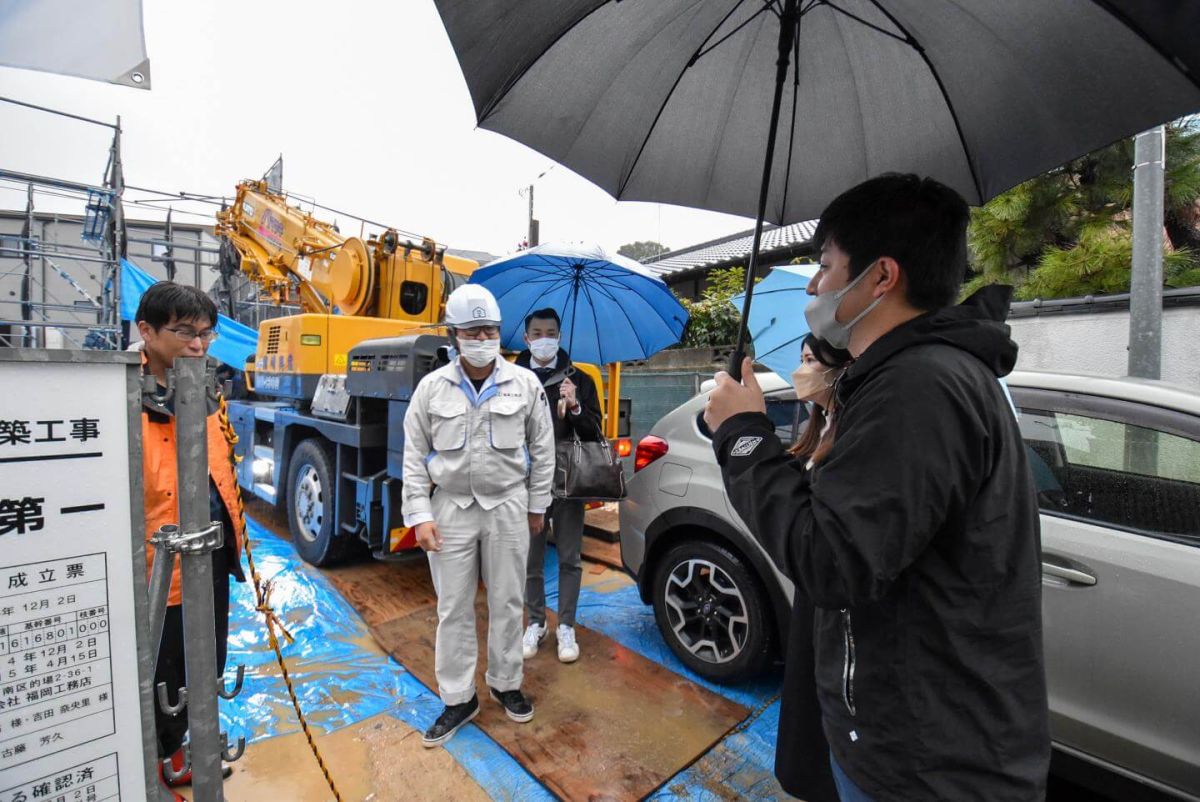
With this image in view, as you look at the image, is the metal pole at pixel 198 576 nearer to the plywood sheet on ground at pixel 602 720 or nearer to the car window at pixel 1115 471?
the plywood sheet on ground at pixel 602 720

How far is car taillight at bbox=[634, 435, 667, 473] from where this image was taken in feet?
10.8

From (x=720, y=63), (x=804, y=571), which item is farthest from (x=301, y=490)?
(x=804, y=571)

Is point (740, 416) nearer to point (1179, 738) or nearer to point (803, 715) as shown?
point (803, 715)

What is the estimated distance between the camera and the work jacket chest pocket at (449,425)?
2570mm

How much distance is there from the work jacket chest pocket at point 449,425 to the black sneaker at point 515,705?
1.18 m

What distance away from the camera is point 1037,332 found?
4.59 m

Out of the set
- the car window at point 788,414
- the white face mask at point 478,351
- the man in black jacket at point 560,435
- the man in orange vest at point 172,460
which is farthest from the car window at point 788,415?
the man in orange vest at point 172,460

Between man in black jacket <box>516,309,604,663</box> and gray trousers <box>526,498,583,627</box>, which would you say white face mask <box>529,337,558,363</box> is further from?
gray trousers <box>526,498,583,627</box>

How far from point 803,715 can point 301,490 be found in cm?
435

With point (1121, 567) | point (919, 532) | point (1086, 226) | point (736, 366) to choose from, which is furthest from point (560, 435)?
point (1086, 226)

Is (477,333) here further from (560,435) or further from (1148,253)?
(1148,253)

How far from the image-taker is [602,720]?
2674 millimetres

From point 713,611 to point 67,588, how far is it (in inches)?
100

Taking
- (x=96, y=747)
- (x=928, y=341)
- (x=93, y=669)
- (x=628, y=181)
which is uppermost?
(x=628, y=181)
